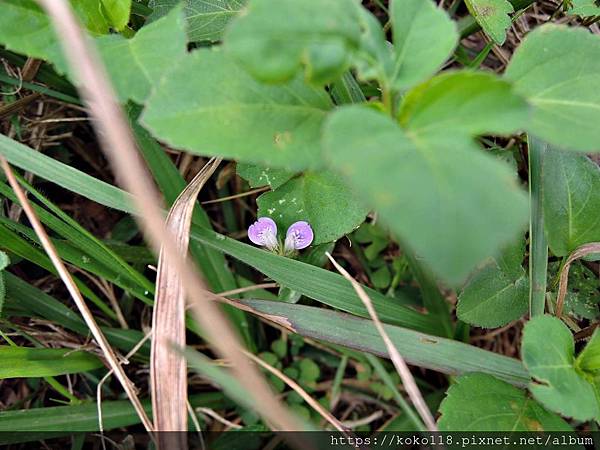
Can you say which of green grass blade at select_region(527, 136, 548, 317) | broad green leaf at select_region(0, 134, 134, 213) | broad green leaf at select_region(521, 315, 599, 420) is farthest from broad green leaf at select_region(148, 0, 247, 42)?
broad green leaf at select_region(521, 315, 599, 420)

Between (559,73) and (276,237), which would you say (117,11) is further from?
(559,73)

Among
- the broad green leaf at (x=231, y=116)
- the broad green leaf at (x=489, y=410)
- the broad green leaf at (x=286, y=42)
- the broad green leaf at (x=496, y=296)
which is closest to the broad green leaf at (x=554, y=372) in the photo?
the broad green leaf at (x=489, y=410)

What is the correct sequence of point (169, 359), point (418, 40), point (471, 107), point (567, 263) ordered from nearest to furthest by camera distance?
point (471, 107), point (418, 40), point (169, 359), point (567, 263)

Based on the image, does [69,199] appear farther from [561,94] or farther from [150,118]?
[561,94]

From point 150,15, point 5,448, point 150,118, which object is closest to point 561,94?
point 150,118

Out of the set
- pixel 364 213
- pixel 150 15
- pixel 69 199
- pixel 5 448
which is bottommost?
pixel 5 448

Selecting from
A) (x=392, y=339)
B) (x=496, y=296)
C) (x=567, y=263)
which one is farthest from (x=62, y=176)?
(x=567, y=263)
